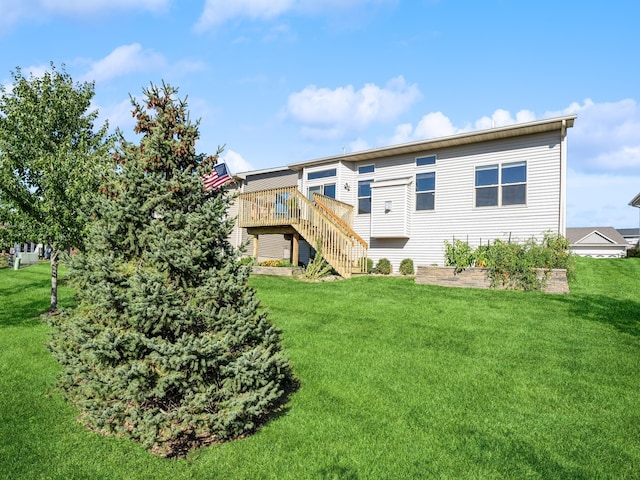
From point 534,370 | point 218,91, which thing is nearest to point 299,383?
point 534,370

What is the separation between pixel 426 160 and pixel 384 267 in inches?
170

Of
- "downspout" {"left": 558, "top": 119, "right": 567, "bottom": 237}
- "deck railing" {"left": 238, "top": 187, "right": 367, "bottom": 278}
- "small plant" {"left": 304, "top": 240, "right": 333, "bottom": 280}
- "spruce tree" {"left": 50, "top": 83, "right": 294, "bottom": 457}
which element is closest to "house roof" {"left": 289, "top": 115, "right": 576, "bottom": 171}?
"downspout" {"left": 558, "top": 119, "right": 567, "bottom": 237}

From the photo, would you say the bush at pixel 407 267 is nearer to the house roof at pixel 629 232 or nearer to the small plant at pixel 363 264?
the small plant at pixel 363 264

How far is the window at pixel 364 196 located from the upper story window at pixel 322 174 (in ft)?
4.11

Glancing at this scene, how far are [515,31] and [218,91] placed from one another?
7.68 m

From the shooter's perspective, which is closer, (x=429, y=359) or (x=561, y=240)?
(x=429, y=359)

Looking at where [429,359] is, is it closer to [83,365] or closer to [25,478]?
[83,365]

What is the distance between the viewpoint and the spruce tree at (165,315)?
3477mm

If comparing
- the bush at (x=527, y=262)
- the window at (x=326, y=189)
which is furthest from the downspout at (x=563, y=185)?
the window at (x=326, y=189)

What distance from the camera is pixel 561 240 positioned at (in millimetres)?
11211

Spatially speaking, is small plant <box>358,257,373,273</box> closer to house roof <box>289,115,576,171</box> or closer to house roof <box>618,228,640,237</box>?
house roof <box>289,115,576,171</box>

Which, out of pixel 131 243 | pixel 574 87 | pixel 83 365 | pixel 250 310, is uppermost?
pixel 574 87

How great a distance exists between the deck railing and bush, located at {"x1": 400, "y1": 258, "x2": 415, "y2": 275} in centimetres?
141

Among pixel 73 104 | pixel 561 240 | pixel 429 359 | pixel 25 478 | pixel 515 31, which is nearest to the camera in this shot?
pixel 25 478
